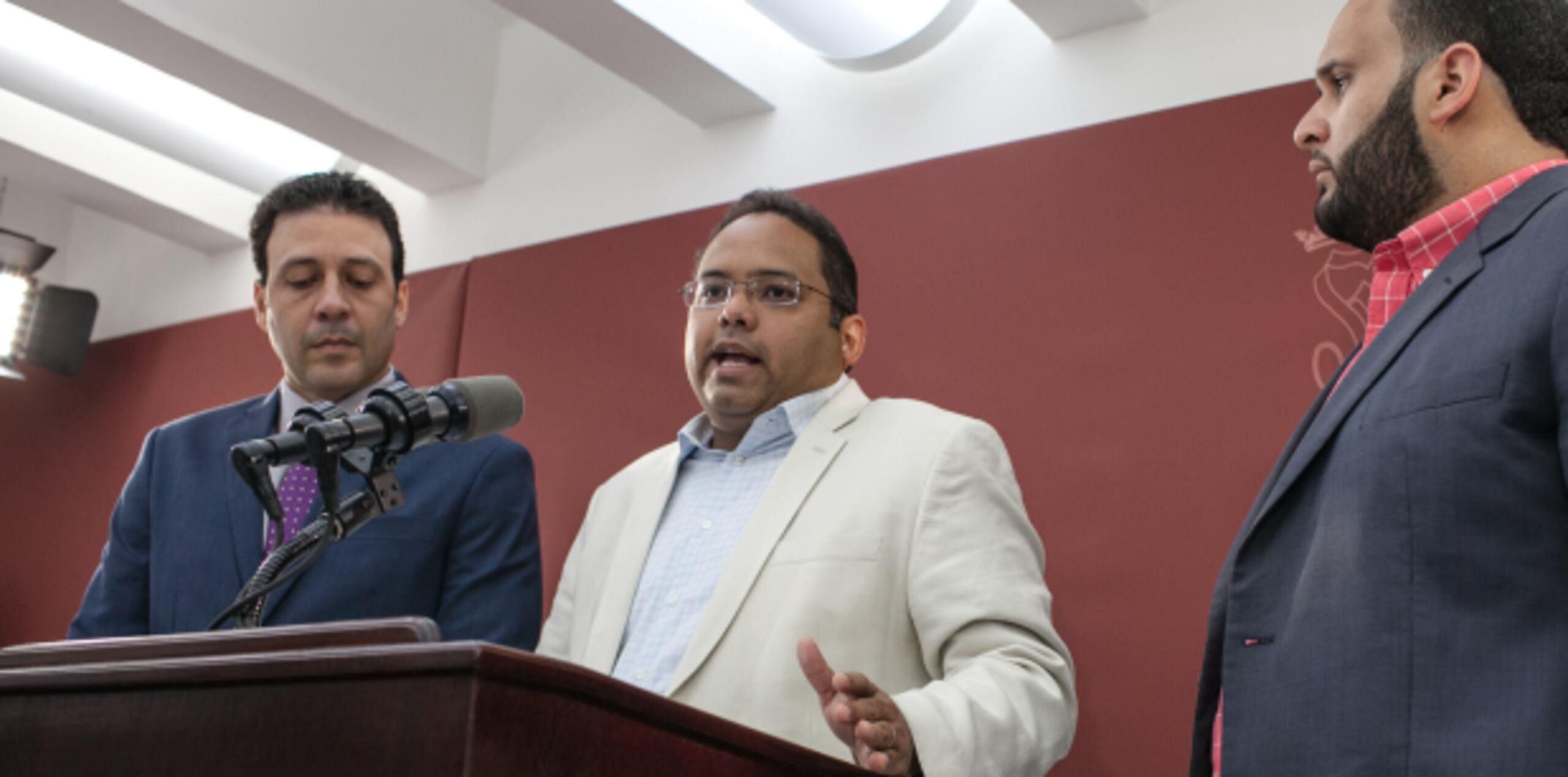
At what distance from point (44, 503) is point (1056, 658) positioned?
13.3 ft

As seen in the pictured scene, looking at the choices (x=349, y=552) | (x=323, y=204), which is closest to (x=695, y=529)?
(x=349, y=552)

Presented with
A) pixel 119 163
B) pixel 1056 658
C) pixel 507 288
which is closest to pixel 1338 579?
pixel 1056 658

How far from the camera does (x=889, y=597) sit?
1818 millimetres

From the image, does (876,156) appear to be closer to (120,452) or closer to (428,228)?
(428,228)

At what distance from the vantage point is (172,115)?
3721mm

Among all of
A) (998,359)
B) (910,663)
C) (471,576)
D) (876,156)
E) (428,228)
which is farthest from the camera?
(428,228)

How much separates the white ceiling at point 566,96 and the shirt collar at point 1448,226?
1.22m

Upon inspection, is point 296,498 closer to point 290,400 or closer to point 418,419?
point 290,400

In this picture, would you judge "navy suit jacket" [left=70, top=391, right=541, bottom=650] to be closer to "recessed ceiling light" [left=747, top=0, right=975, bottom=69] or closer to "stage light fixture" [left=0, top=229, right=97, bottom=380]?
"recessed ceiling light" [left=747, top=0, right=975, bottom=69]

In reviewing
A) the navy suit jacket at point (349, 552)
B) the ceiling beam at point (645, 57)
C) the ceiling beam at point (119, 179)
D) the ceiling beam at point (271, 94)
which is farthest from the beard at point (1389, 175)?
the ceiling beam at point (119, 179)

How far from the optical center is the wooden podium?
3.04 ft

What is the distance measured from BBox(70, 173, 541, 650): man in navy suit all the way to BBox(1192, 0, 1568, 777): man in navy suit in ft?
3.54

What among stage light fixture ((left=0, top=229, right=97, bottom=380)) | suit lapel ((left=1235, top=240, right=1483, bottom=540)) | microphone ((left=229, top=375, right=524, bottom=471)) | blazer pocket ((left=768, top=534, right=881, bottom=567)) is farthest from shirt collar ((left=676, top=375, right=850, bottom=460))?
stage light fixture ((left=0, top=229, right=97, bottom=380))

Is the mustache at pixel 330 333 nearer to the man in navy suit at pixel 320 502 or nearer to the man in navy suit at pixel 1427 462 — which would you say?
the man in navy suit at pixel 320 502
